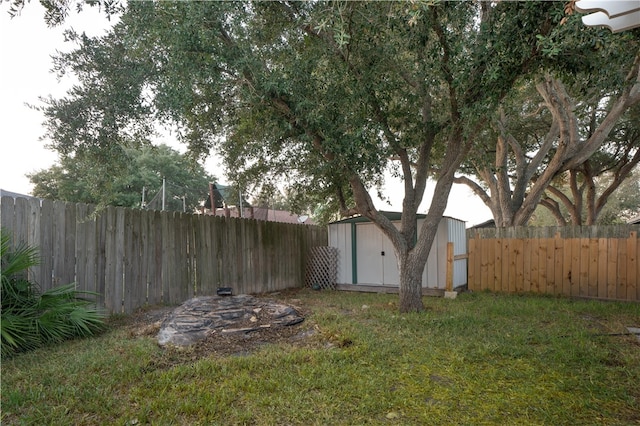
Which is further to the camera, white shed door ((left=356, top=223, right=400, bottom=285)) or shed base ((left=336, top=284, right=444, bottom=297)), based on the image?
white shed door ((left=356, top=223, right=400, bottom=285))

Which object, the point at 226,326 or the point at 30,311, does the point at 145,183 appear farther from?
the point at 226,326

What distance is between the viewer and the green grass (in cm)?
236

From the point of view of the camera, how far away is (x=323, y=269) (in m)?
8.90

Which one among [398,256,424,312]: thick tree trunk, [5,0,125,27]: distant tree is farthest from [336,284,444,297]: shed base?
[5,0,125,27]: distant tree

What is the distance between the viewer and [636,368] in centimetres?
318

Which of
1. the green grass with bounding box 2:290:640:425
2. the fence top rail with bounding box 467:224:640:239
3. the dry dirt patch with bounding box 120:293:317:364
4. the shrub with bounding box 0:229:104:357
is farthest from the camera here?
the fence top rail with bounding box 467:224:640:239

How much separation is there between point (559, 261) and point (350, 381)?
649 centimetres

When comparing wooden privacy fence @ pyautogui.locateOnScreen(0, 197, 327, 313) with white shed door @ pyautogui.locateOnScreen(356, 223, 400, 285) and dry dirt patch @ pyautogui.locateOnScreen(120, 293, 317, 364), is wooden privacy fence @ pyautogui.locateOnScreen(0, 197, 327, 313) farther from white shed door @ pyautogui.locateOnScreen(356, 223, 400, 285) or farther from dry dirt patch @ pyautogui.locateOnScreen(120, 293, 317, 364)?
white shed door @ pyautogui.locateOnScreen(356, 223, 400, 285)

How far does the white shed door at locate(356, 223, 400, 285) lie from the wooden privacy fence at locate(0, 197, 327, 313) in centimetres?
189

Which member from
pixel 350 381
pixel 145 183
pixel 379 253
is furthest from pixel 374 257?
pixel 145 183

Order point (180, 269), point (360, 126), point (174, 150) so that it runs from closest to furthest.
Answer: point (360, 126) < point (180, 269) < point (174, 150)

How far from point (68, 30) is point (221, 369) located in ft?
15.6

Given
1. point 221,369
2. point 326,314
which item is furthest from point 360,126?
point 221,369

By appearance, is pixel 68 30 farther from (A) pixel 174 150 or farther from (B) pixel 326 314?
(A) pixel 174 150
